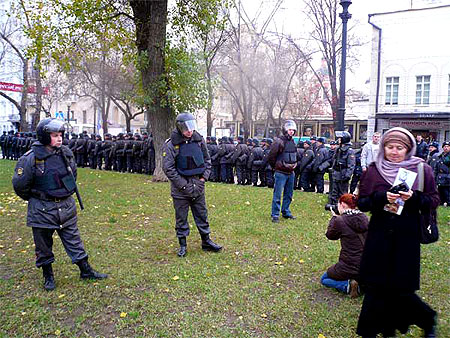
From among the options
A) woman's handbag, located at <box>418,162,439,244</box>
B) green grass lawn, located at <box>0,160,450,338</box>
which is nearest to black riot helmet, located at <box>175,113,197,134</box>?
green grass lawn, located at <box>0,160,450,338</box>

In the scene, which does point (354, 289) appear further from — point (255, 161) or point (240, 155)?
point (240, 155)

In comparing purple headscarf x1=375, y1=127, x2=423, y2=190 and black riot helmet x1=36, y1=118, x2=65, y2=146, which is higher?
black riot helmet x1=36, y1=118, x2=65, y2=146

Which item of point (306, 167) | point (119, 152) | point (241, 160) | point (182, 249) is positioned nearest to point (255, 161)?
point (241, 160)

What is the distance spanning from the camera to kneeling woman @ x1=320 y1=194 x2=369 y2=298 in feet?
14.9

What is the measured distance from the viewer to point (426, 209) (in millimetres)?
3219

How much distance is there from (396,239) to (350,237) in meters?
1.33

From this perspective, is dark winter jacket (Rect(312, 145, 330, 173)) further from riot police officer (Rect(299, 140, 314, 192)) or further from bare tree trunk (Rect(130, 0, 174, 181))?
bare tree trunk (Rect(130, 0, 174, 181))

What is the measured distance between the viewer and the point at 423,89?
98.6 ft

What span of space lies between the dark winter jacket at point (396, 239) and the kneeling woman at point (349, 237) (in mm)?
1198

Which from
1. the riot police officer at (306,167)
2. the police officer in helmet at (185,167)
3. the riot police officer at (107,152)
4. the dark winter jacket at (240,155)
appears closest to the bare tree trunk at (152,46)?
the dark winter jacket at (240,155)

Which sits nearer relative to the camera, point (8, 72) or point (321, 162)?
point (321, 162)

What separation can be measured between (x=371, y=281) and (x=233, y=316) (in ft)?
4.96

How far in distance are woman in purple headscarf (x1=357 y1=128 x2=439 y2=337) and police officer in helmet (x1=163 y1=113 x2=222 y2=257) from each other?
115 inches

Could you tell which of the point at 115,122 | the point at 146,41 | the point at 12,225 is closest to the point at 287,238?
the point at 12,225
